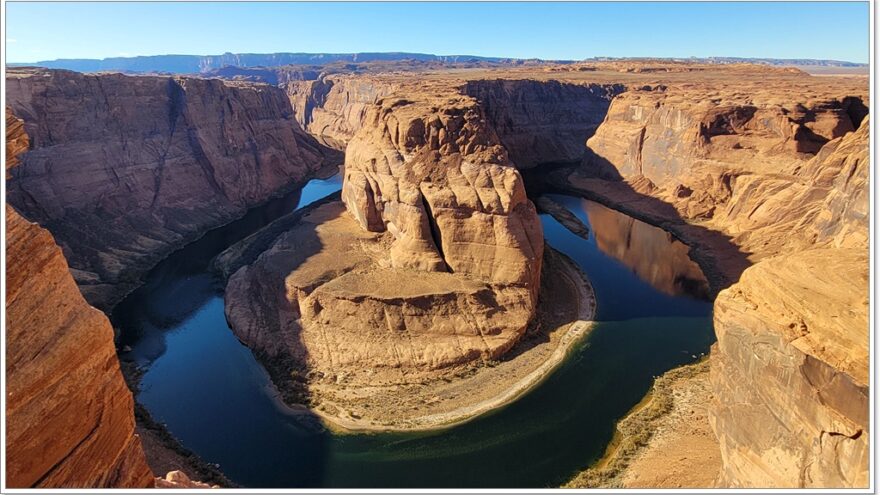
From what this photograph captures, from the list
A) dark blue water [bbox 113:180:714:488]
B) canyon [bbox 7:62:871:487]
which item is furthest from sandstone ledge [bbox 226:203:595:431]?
dark blue water [bbox 113:180:714:488]

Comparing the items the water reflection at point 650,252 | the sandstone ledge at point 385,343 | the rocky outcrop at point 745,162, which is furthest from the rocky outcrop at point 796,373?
the rocky outcrop at point 745,162

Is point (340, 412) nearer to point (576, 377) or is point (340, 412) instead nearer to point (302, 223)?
point (576, 377)

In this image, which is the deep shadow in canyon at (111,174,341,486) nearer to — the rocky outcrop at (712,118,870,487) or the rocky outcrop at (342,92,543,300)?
the rocky outcrop at (342,92,543,300)

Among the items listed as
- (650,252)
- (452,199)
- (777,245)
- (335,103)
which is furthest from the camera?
(335,103)

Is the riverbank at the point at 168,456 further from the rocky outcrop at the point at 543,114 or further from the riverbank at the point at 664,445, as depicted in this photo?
the rocky outcrop at the point at 543,114

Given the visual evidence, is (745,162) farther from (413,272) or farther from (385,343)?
(385,343)

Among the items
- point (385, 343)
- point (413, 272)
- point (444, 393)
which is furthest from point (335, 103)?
point (444, 393)

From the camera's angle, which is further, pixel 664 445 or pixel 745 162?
pixel 745 162

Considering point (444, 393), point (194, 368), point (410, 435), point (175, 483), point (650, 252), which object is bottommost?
point (194, 368)
